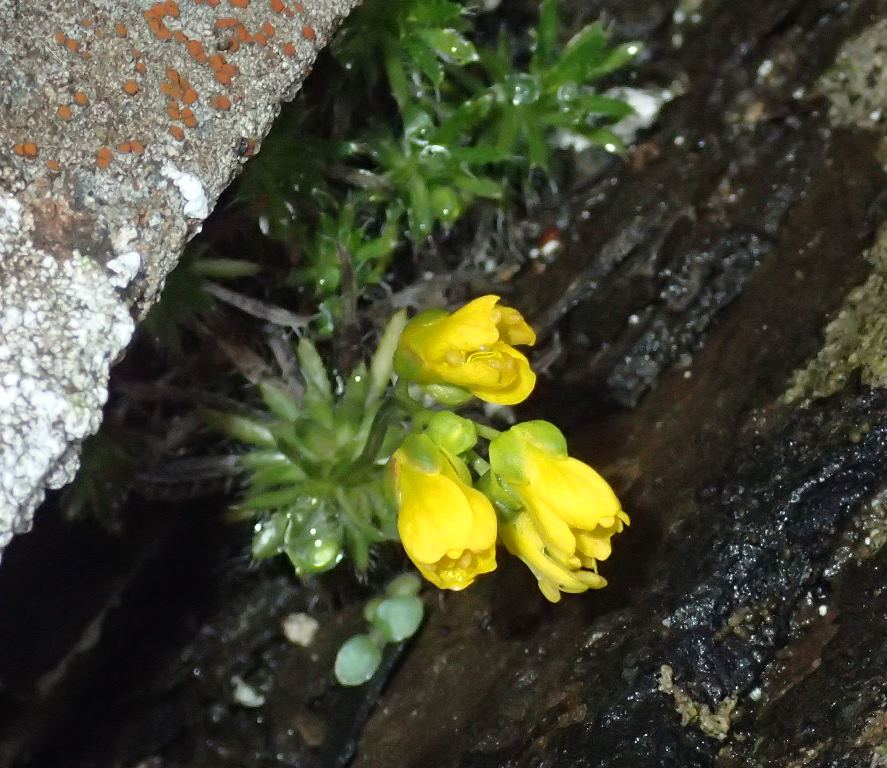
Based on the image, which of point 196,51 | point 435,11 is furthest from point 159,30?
point 435,11

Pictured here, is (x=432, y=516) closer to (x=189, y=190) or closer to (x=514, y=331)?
(x=514, y=331)

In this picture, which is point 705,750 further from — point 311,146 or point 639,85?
point 639,85

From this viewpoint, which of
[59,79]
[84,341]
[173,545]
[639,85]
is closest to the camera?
[84,341]

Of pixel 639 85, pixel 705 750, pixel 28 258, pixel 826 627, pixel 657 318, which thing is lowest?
pixel 705 750

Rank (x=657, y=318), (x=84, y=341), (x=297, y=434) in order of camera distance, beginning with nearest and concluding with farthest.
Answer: (x=84, y=341) < (x=297, y=434) < (x=657, y=318)

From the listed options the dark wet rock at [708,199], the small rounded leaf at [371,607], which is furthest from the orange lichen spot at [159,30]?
the small rounded leaf at [371,607]

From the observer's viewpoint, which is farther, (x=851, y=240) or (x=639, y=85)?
(x=639, y=85)

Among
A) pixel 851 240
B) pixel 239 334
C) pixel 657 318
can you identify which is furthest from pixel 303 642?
pixel 851 240
